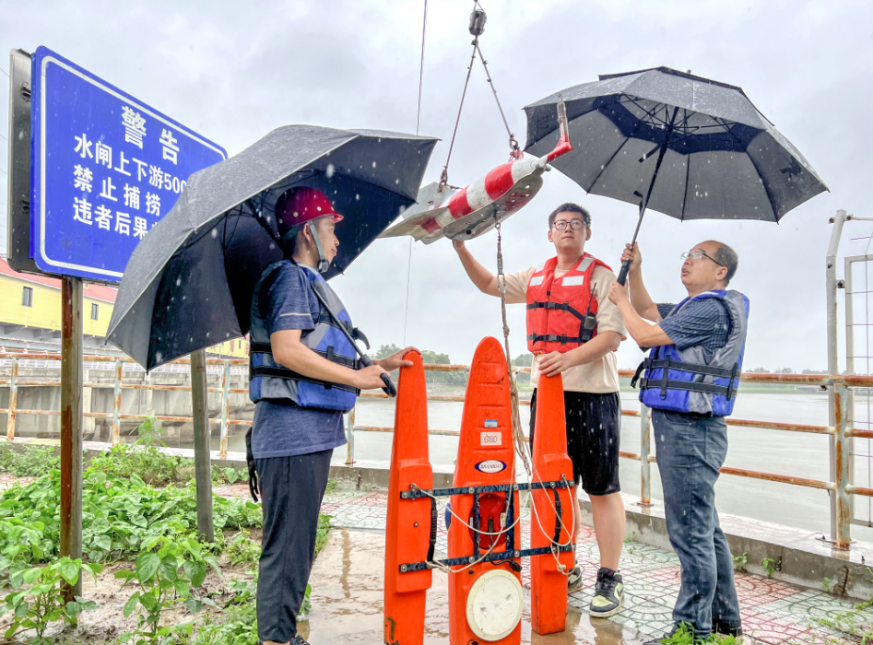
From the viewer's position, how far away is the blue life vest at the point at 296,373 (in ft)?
6.00

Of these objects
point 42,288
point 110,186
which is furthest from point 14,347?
point 110,186

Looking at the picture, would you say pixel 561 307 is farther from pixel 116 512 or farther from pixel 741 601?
pixel 116 512

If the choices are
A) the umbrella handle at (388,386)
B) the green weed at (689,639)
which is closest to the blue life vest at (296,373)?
the umbrella handle at (388,386)

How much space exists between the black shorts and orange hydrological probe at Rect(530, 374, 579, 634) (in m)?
0.26

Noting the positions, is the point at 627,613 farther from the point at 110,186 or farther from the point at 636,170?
the point at 110,186

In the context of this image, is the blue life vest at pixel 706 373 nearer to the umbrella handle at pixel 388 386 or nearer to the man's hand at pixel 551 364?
the man's hand at pixel 551 364

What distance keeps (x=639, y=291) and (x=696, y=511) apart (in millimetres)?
1022

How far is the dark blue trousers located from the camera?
1795mm

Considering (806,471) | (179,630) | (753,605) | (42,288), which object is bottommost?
(806,471)

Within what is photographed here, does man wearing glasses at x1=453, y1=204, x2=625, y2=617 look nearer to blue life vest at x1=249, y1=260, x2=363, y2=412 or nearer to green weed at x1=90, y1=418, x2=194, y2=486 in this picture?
blue life vest at x1=249, y1=260, x2=363, y2=412

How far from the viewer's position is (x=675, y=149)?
107 inches

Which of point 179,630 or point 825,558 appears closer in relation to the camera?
point 179,630

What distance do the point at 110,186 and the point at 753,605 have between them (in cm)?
384

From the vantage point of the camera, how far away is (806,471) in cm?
1388
